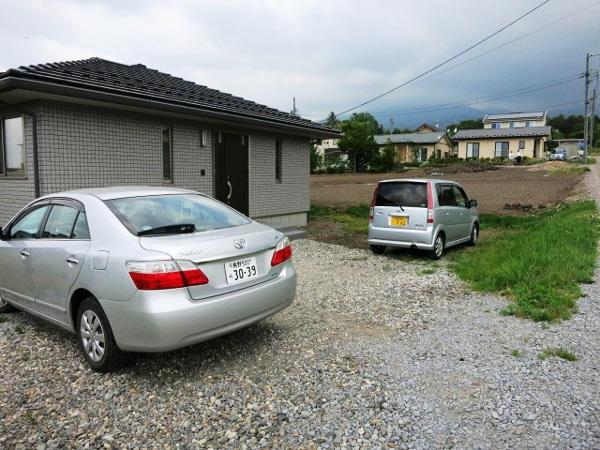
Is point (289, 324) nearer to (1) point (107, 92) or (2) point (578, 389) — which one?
(2) point (578, 389)

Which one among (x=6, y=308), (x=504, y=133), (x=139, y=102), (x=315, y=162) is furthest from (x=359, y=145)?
(x=6, y=308)

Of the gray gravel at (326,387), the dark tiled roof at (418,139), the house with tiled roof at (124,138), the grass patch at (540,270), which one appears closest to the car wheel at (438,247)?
the grass patch at (540,270)

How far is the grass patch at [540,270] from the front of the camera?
5.19 m

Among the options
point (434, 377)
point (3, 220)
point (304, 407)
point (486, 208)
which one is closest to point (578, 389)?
point (434, 377)

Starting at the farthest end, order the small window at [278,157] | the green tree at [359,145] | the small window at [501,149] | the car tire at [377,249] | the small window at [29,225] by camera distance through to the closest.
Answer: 1. the small window at [501,149]
2. the green tree at [359,145]
3. the small window at [278,157]
4. the car tire at [377,249]
5. the small window at [29,225]

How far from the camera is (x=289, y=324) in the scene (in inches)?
190

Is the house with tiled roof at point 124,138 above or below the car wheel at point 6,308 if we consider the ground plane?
above

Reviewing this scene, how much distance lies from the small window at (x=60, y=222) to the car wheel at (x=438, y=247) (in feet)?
20.4

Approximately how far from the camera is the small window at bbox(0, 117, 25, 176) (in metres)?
7.61

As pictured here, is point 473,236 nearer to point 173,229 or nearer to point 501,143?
point 173,229

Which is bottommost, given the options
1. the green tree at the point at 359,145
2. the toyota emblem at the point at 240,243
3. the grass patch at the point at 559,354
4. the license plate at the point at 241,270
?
the grass patch at the point at 559,354

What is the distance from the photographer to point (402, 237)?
845 cm

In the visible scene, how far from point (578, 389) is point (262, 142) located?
9141 mm

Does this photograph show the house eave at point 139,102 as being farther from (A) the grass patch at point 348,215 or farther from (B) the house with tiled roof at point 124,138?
(A) the grass patch at point 348,215
